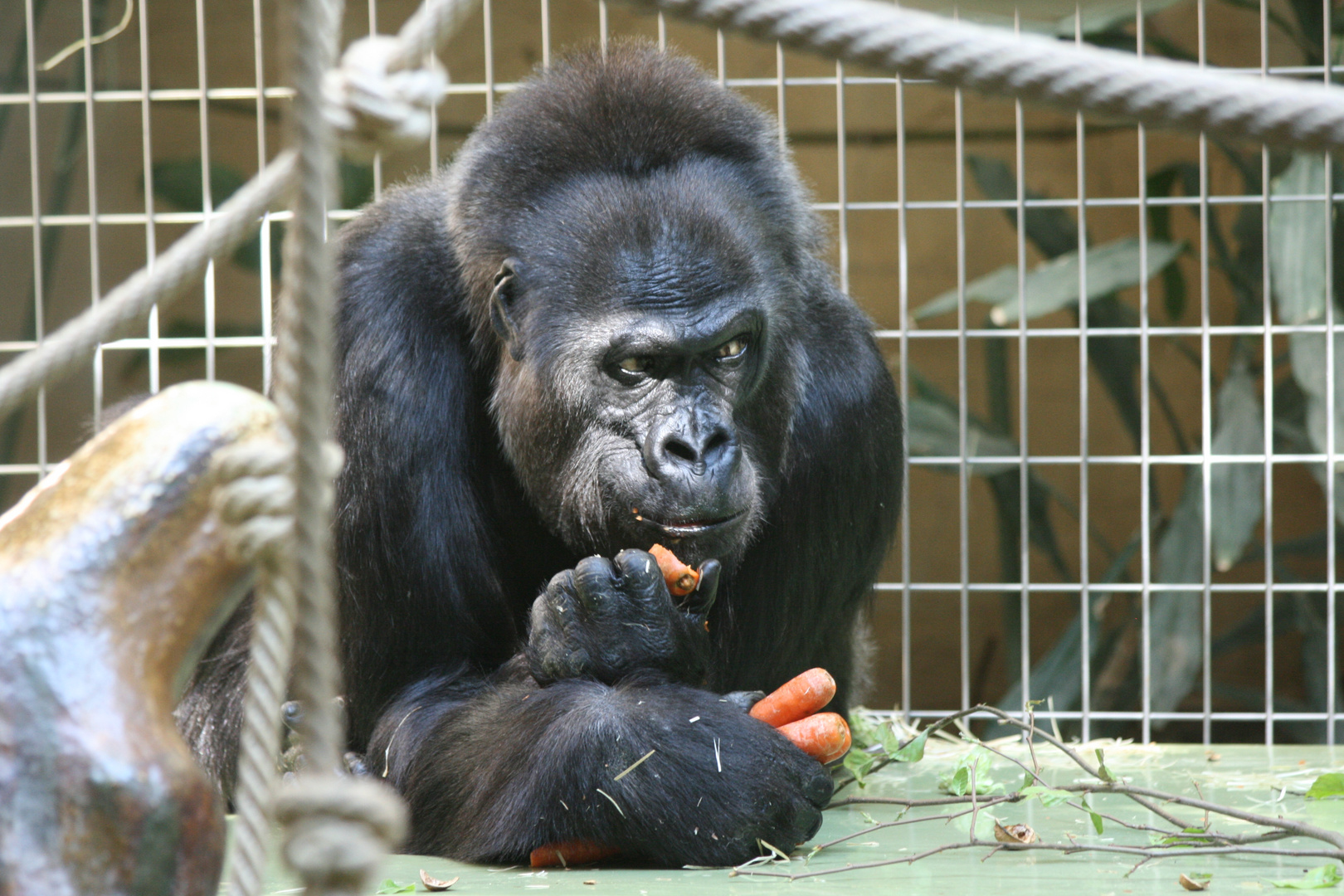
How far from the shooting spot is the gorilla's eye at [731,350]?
103 inches

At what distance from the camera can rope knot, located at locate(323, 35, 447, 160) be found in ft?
3.42

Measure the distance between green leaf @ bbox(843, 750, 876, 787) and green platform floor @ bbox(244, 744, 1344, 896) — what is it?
0.13 feet

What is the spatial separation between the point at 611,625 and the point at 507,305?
69cm

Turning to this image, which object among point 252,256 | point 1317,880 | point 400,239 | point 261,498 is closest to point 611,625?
point 400,239

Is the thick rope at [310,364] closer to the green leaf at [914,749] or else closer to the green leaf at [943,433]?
the green leaf at [914,749]

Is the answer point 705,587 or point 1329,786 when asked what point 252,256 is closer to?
point 705,587

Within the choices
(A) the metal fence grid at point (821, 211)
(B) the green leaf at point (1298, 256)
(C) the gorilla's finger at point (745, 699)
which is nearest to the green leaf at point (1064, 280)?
(A) the metal fence grid at point (821, 211)

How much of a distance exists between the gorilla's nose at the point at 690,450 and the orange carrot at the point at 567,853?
0.62m

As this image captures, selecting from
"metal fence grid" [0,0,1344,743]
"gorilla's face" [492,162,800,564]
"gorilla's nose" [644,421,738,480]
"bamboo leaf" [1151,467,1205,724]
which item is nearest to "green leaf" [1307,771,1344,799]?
"gorilla's face" [492,162,800,564]

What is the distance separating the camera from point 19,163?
17.4ft

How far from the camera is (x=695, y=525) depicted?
7.95ft

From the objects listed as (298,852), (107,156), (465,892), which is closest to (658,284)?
(465,892)

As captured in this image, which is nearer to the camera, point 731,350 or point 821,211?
point 731,350

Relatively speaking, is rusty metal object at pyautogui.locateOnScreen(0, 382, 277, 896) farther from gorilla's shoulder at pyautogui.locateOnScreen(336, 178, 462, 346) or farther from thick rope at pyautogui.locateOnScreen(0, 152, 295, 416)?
gorilla's shoulder at pyautogui.locateOnScreen(336, 178, 462, 346)
